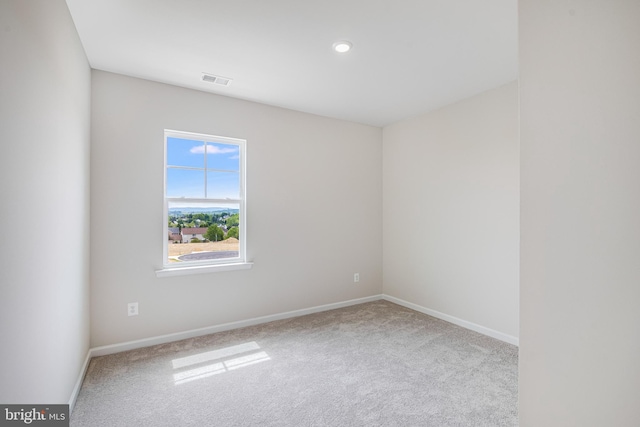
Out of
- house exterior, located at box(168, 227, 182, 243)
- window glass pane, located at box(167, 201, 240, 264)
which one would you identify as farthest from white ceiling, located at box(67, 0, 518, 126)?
house exterior, located at box(168, 227, 182, 243)

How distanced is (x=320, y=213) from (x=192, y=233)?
5.22 feet

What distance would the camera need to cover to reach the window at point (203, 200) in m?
3.19

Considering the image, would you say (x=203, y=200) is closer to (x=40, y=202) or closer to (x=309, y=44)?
(x=40, y=202)

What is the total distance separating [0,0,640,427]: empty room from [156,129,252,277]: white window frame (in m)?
0.02

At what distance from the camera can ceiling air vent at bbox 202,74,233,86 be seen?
293 cm

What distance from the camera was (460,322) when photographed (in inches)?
139

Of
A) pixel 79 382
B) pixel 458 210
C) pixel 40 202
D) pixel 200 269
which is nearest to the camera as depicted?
pixel 40 202

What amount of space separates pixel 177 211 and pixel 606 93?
3.33 meters

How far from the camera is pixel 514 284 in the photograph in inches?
120

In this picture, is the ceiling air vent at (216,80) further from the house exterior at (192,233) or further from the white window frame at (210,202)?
the house exterior at (192,233)

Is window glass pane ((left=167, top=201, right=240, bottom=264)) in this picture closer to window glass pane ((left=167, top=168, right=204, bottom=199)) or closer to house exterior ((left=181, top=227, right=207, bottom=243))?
house exterior ((left=181, top=227, right=207, bottom=243))

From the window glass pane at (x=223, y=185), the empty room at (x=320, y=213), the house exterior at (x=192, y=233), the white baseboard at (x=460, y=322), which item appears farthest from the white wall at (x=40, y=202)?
the white baseboard at (x=460, y=322)

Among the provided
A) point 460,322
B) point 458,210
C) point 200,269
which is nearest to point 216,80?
point 200,269

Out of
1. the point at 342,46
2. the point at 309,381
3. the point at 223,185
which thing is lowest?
the point at 309,381
